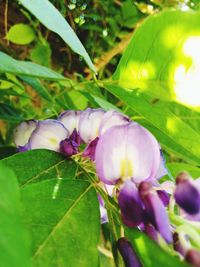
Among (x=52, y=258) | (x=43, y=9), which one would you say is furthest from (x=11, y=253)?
(x=43, y=9)

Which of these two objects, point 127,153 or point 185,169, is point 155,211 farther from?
point 185,169

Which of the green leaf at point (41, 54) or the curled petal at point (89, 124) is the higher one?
the curled petal at point (89, 124)

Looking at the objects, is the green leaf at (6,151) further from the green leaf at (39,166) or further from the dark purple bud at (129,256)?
the dark purple bud at (129,256)

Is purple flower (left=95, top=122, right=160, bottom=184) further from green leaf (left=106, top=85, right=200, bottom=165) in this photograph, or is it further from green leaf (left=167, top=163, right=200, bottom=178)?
green leaf (left=167, top=163, right=200, bottom=178)

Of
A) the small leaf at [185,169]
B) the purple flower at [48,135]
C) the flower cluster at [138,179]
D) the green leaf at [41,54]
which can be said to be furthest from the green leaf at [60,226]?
the green leaf at [41,54]

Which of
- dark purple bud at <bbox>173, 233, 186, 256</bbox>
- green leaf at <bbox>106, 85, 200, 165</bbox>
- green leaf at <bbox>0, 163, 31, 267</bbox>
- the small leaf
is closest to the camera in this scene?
green leaf at <bbox>0, 163, 31, 267</bbox>

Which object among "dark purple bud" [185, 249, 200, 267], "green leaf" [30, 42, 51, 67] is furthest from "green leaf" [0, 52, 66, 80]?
"green leaf" [30, 42, 51, 67]
